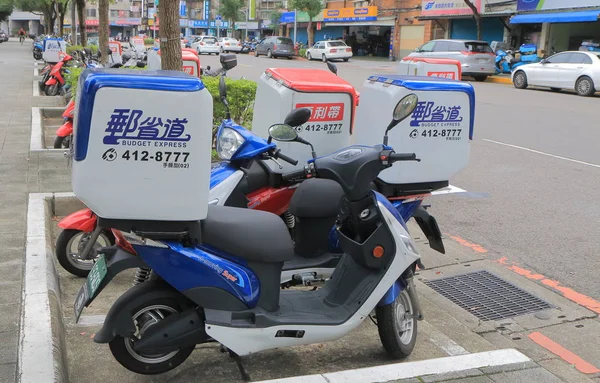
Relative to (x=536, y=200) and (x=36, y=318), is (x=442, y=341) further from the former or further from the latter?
(x=536, y=200)

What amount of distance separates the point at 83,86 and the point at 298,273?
205cm

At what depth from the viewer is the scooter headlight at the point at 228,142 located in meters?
4.31

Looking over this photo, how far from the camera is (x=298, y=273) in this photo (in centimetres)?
439

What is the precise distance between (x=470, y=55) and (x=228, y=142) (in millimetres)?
21970

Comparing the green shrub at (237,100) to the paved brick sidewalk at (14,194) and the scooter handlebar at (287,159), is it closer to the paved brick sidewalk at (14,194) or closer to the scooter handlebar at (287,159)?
the paved brick sidewalk at (14,194)

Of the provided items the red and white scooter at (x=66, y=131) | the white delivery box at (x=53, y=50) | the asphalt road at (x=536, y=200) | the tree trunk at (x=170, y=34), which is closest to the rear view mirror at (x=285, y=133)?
the asphalt road at (x=536, y=200)

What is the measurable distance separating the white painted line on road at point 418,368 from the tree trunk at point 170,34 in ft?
16.5

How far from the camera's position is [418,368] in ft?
11.3

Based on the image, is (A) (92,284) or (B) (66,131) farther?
(B) (66,131)

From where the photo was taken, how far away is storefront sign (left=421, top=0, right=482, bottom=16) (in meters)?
33.9

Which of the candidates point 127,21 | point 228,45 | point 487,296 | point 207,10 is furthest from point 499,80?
point 127,21

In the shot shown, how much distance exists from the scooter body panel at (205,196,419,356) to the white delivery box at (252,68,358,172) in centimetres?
140

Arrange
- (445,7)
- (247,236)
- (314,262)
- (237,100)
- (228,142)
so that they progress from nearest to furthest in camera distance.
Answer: (247,236) → (228,142) → (314,262) → (237,100) → (445,7)

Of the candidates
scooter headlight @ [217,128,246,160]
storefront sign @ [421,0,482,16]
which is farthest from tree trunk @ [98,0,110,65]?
storefront sign @ [421,0,482,16]
